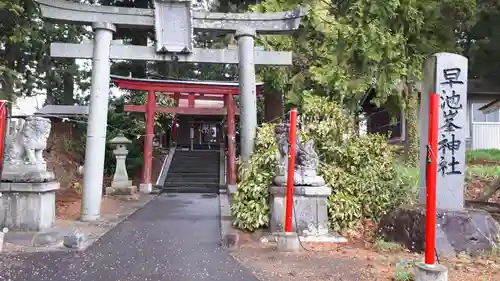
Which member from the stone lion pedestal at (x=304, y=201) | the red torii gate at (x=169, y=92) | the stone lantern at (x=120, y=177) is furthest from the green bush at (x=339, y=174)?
the stone lantern at (x=120, y=177)

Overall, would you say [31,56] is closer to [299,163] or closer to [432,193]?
[299,163]

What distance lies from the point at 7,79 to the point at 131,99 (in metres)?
8.50

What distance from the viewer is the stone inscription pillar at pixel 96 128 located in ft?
27.0

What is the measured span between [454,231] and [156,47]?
6478 mm

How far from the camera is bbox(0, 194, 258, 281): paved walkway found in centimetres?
475

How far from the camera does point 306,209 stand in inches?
266

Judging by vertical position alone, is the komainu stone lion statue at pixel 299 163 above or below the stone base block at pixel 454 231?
above

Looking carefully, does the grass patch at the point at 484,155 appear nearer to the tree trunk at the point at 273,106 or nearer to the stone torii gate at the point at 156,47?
the tree trunk at the point at 273,106

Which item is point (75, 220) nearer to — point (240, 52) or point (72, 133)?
point (240, 52)

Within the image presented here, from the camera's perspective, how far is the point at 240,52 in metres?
8.75

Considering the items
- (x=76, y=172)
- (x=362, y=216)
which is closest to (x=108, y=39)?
(x=362, y=216)

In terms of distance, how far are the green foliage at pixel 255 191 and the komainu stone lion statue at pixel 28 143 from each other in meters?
3.58

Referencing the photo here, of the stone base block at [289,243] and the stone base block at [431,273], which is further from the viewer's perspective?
the stone base block at [289,243]

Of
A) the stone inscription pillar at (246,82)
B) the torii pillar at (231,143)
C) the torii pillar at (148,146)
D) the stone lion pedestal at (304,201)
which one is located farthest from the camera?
the torii pillar at (231,143)
